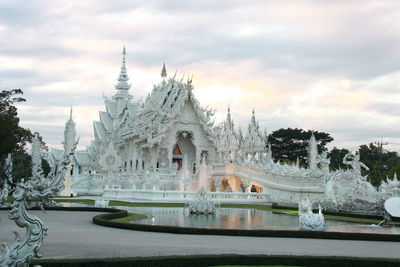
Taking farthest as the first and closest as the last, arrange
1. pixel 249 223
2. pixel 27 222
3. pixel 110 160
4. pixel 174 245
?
pixel 110 160 < pixel 249 223 < pixel 174 245 < pixel 27 222

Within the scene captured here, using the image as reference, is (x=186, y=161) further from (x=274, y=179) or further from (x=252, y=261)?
(x=252, y=261)

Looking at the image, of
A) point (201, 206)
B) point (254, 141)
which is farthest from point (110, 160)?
point (201, 206)

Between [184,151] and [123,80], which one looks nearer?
[184,151]

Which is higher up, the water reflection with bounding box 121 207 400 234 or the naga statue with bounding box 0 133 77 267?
the naga statue with bounding box 0 133 77 267

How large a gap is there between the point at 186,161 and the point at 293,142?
2641 cm

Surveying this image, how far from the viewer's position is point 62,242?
1072 centimetres

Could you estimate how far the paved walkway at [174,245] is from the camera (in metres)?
9.54

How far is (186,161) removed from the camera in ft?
143

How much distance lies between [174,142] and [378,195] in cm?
2329

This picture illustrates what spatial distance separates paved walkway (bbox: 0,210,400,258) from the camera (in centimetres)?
954

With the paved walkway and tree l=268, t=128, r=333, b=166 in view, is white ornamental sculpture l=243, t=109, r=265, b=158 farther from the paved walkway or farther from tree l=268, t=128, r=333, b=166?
the paved walkway

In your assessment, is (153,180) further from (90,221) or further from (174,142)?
(90,221)

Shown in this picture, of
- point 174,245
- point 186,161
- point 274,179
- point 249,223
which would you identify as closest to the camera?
point 174,245

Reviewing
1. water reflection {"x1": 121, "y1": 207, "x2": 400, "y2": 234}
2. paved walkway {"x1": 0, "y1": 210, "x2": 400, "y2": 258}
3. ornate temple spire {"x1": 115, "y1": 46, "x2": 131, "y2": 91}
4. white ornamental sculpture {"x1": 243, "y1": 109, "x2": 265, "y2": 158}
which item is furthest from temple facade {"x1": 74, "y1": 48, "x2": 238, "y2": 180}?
paved walkway {"x1": 0, "y1": 210, "x2": 400, "y2": 258}
